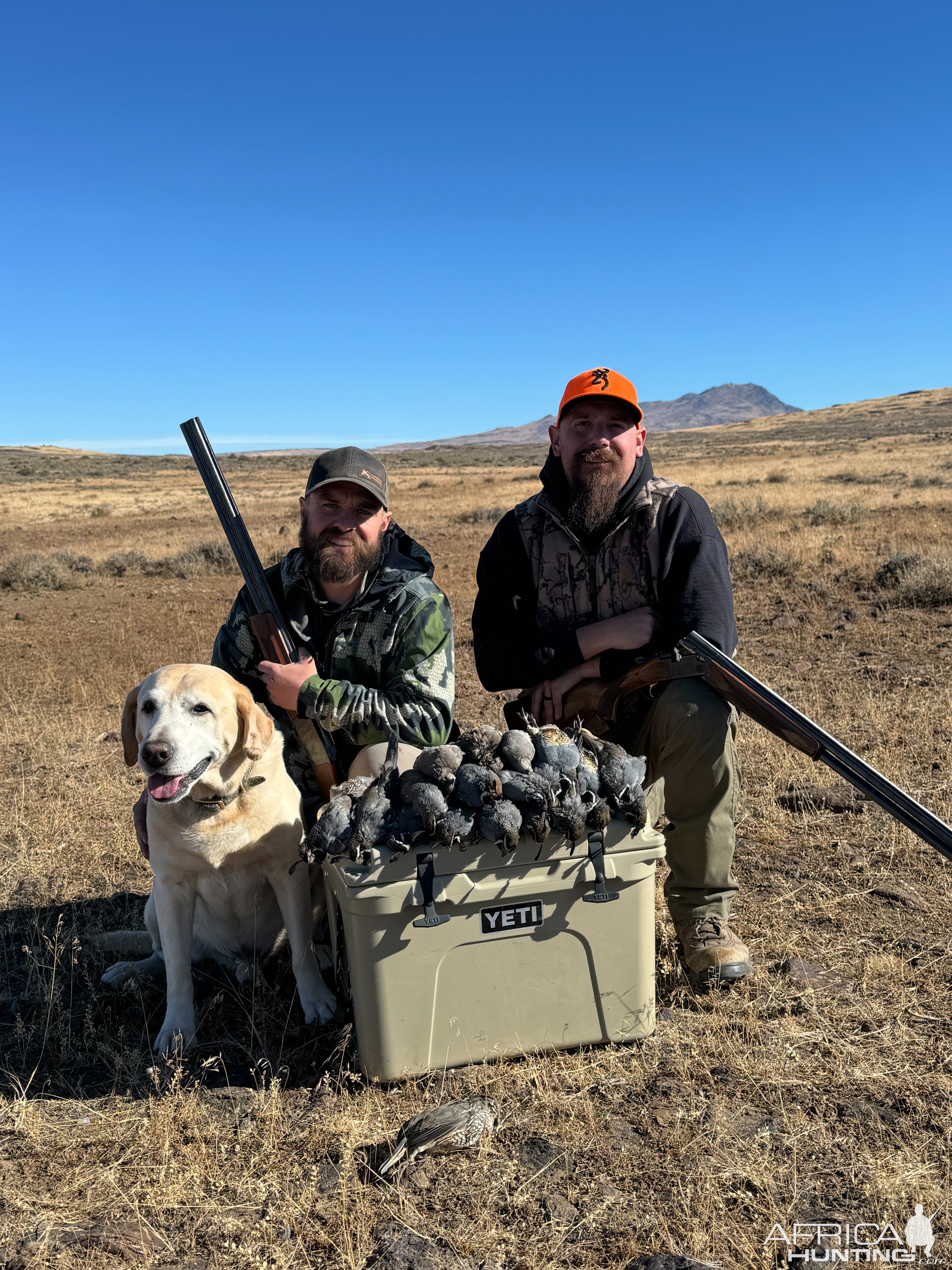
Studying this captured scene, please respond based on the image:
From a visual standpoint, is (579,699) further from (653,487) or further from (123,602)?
(123,602)

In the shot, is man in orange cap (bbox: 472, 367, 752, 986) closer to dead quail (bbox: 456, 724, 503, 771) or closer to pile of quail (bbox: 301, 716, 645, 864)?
pile of quail (bbox: 301, 716, 645, 864)

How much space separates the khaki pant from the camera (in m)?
3.54

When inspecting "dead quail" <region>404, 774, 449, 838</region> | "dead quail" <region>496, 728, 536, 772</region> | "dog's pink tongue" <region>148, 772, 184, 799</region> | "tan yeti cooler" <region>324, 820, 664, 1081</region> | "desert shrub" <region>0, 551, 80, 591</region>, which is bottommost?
"tan yeti cooler" <region>324, 820, 664, 1081</region>

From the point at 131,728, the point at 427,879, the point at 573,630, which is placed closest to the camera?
the point at 427,879

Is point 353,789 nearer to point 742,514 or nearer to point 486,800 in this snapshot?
point 486,800

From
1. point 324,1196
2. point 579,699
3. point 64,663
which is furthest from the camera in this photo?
point 64,663

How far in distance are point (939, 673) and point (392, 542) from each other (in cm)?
518

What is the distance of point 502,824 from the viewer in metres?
2.72

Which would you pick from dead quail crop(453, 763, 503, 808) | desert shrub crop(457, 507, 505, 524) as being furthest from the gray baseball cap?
desert shrub crop(457, 507, 505, 524)

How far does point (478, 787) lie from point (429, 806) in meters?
0.16

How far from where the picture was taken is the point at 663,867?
4.64 metres

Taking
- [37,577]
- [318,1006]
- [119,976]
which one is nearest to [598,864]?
[318,1006]

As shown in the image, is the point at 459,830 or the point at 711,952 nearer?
the point at 459,830

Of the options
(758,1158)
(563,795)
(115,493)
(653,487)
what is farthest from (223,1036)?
(115,493)
